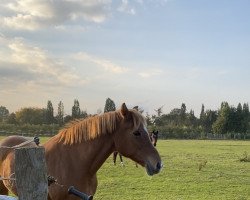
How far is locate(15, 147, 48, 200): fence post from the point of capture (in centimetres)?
256

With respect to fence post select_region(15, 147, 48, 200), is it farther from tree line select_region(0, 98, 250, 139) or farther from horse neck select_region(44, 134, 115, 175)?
tree line select_region(0, 98, 250, 139)

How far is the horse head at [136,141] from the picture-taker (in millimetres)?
5004

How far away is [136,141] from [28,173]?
8.49 ft

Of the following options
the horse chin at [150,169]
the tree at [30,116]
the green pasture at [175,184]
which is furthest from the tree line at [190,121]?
the horse chin at [150,169]

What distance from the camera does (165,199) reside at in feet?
35.0

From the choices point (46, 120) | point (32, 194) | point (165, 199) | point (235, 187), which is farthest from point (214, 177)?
point (46, 120)

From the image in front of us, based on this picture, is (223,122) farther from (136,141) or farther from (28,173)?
(28,173)

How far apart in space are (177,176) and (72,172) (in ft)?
36.1

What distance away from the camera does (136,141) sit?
504 cm

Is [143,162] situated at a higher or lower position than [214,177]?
higher

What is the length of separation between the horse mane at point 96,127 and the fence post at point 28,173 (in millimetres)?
2575

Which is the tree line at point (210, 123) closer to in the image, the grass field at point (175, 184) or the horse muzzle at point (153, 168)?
the grass field at point (175, 184)

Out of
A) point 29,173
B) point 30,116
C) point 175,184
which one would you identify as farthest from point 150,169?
point 30,116

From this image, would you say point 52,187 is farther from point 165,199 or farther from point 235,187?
point 235,187
